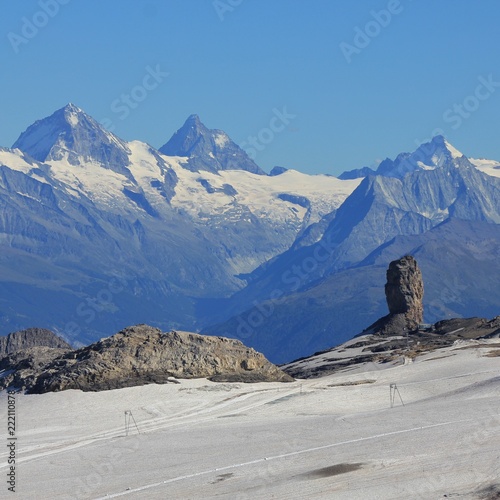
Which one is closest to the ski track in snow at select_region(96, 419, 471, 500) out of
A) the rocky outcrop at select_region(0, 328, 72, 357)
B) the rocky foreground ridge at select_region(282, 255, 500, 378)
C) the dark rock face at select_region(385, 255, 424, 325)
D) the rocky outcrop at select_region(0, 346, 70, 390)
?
the rocky outcrop at select_region(0, 346, 70, 390)

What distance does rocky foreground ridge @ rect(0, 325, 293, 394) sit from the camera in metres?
65.2

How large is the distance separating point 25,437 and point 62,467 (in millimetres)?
7473

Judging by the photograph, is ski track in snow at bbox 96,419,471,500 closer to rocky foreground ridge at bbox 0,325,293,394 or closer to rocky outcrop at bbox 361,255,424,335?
rocky foreground ridge at bbox 0,325,293,394

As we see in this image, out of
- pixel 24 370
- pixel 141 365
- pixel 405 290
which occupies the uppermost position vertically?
pixel 405 290

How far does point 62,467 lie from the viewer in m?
46.8

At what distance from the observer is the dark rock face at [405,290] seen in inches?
5236

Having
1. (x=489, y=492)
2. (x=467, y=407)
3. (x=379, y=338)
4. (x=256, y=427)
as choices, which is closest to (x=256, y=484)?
(x=489, y=492)

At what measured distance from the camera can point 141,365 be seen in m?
68.0

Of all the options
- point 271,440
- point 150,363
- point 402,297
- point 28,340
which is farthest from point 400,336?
point 271,440

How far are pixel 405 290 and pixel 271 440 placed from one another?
85149 millimetres

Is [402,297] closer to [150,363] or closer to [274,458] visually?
[150,363]

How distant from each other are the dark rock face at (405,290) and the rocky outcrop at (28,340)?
37060mm

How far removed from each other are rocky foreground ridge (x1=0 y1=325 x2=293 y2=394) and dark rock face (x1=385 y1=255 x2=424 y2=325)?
5965 centimetres

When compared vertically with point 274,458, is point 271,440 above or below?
above
